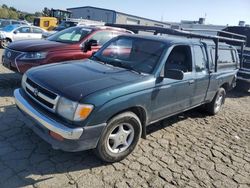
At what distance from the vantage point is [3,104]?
532 centimetres

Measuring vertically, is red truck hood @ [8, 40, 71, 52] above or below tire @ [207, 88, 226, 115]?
above

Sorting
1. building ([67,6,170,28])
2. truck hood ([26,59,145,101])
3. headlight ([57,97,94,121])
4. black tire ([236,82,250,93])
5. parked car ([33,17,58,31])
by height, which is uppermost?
building ([67,6,170,28])

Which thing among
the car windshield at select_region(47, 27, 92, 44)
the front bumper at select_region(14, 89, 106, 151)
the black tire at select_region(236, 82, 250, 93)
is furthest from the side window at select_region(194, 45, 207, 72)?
the black tire at select_region(236, 82, 250, 93)

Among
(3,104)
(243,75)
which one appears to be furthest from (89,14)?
(3,104)

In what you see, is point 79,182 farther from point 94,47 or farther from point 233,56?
point 233,56

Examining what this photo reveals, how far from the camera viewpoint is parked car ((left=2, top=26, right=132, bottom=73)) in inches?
240

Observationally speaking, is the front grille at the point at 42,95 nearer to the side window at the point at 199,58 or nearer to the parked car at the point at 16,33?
the side window at the point at 199,58

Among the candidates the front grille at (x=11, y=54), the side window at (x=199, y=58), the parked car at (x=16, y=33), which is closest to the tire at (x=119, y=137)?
the side window at (x=199, y=58)

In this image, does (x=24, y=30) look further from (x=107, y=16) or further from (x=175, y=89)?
(x=107, y=16)

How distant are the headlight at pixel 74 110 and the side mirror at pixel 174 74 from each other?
4.89ft

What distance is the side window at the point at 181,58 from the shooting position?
4514 mm

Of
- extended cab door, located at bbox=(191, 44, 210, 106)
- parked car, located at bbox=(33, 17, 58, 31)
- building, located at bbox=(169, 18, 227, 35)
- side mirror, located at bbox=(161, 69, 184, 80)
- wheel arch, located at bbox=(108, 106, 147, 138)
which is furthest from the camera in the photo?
parked car, located at bbox=(33, 17, 58, 31)

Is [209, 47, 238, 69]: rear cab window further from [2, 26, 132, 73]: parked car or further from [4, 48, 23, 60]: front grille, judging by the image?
[4, 48, 23, 60]: front grille

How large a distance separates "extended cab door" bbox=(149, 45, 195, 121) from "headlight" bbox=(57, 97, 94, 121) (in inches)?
49.6
